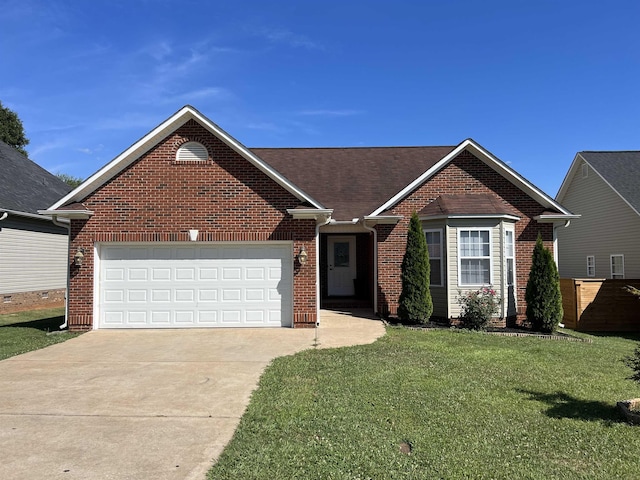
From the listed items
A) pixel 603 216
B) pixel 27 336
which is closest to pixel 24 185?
pixel 27 336

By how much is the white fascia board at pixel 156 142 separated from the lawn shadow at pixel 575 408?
679 cm

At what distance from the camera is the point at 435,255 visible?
1273cm

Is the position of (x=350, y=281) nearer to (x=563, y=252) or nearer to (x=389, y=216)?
(x=389, y=216)

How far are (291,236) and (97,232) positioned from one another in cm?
499

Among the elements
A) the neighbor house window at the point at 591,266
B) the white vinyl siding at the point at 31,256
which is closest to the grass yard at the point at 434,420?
the neighbor house window at the point at 591,266

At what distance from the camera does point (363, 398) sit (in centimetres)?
569

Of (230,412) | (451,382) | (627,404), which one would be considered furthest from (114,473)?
(627,404)

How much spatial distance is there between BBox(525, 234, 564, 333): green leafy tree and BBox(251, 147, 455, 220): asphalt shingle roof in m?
5.33

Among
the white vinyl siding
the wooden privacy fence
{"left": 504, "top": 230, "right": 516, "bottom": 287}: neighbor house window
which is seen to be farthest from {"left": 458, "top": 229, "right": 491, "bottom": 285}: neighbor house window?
the white vinyl siding

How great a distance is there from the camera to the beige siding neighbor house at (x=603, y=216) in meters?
16.9

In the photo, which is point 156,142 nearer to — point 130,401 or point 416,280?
point 130,401

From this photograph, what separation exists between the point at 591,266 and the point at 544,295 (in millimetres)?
10083

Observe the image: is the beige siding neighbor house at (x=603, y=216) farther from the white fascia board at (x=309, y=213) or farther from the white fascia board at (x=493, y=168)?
the white fascia board at (x=309, y=213)

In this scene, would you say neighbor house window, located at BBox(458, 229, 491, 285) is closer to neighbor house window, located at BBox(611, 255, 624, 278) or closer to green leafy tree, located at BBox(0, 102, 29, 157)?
neighbor house window, located at BBox(611, 255, 624, 278)
